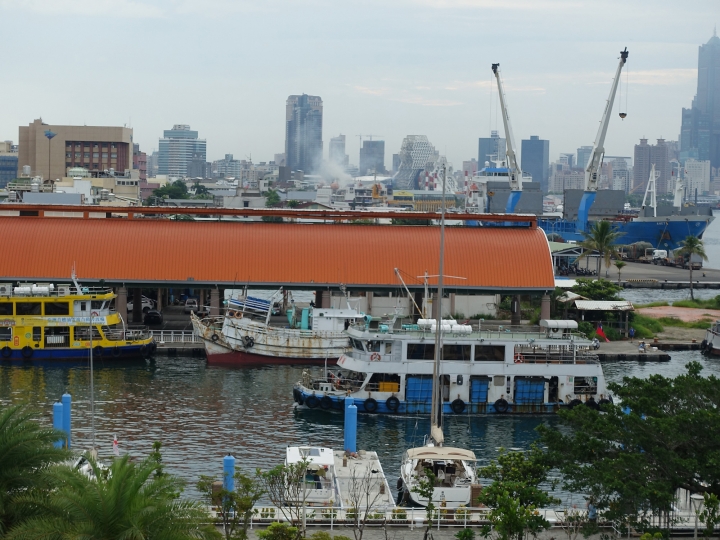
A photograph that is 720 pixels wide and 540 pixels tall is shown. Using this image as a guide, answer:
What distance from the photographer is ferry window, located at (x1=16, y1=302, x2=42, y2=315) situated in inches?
2383

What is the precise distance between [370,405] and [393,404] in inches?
39.2

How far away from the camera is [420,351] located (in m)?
49.5

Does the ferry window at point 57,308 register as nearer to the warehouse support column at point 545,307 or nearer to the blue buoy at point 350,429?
the blue buoy at point 350,429

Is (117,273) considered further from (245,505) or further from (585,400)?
(245,505)

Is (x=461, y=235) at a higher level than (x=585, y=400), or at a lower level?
higher

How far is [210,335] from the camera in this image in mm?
60031

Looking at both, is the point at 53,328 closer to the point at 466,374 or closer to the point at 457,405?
the point at 457,405

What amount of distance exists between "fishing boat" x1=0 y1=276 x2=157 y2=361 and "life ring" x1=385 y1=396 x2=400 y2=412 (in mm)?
17081

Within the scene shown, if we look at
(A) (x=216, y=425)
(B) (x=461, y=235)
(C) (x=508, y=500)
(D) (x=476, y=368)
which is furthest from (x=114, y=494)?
(B) (x=461, y=235)

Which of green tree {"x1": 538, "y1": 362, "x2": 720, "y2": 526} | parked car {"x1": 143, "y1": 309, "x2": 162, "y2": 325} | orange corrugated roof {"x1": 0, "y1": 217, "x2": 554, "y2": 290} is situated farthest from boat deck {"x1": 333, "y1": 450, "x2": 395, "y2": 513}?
parked car {"x1": 143, "y1": 309, "x2": 162, "y2": 325}

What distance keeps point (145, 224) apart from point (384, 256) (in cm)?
1501

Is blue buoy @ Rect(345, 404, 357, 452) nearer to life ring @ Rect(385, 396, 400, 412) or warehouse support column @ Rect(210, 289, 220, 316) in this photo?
life ring @ Rect(385, 396, 400, 412)

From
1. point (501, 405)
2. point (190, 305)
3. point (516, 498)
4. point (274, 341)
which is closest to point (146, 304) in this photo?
point (190, 305)

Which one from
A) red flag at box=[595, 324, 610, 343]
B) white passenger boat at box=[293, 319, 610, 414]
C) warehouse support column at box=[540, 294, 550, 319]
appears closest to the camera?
white passenger boat at box=[293, 319, 610, 414]
